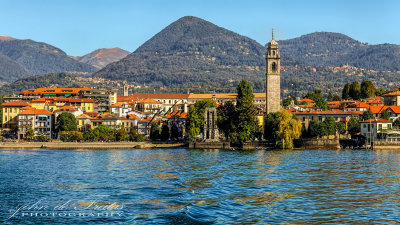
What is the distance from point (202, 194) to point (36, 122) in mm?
87680

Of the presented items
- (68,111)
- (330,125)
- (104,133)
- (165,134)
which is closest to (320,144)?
(330,125)

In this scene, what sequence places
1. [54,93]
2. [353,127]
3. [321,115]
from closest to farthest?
[353,127]
[321,115]
[54,93]

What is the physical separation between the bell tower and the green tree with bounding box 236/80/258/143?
18.5 m

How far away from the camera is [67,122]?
111 meters

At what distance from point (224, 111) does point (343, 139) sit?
18.9 meters

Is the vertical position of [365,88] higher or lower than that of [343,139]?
higher

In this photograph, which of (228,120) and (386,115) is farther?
(386,115)

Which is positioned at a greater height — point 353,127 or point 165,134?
point 353,127

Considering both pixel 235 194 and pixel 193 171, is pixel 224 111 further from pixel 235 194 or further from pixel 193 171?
pixel 235 194

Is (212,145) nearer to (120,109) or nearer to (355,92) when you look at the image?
(120,109)

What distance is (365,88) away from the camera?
155875mm

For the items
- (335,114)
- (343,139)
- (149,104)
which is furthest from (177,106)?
(343,139)

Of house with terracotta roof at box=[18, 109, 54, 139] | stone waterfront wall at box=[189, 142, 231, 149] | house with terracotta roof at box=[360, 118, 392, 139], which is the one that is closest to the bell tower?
house with terracotta roof at box=[360, 118, 392, 139]

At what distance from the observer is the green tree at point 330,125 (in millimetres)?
96875
